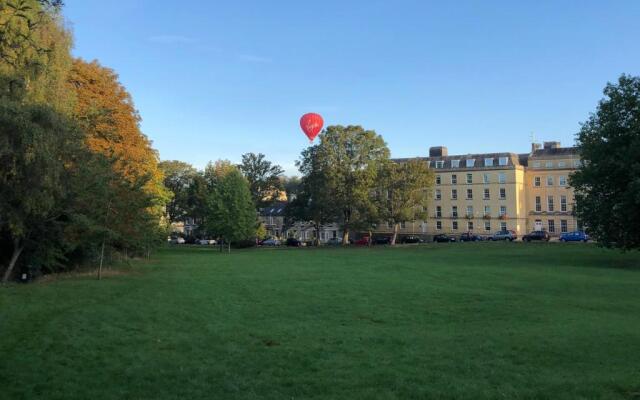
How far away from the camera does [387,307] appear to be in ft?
53.9

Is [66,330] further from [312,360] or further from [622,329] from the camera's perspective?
[622,329]

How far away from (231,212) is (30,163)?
47367 millimetres

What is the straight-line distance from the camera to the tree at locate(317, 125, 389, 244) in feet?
250

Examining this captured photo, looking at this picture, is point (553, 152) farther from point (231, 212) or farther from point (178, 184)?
point (178, 184)

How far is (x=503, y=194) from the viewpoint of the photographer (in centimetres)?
9862

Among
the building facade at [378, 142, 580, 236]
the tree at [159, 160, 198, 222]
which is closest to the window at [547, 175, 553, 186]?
the building facade at [378, 142, 580, 236]

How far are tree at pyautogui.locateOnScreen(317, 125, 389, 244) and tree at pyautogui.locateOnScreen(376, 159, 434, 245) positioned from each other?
158 centimetres

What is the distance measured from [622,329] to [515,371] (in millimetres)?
5306

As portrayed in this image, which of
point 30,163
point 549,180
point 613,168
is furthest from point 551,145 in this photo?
point 30,163

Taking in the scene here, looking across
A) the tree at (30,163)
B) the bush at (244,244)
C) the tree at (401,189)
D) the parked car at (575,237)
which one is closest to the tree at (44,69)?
the tree at (30,163)

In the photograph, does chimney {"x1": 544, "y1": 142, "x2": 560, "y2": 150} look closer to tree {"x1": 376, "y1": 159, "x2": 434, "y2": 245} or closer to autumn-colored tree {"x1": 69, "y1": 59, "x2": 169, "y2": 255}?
tree {"x1": 376, "y1": 159, "x2": 434, "y2": 245}

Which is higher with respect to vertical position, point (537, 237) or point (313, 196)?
point (313, 196)

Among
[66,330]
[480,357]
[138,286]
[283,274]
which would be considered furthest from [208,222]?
[480,357]

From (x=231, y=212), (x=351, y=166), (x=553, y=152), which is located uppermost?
(x=553, y=152)
